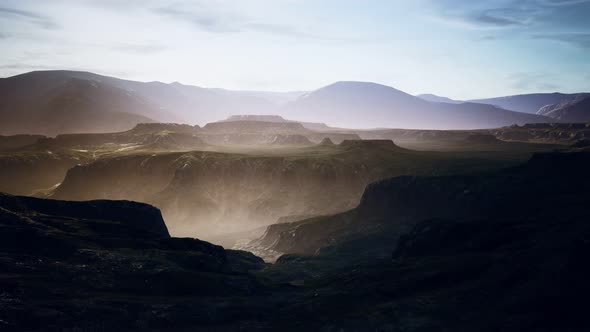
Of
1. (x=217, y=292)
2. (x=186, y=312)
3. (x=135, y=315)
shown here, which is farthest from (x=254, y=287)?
(x=135, y=315)

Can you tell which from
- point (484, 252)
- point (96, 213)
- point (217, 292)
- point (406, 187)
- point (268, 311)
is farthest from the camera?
point (406, 187)

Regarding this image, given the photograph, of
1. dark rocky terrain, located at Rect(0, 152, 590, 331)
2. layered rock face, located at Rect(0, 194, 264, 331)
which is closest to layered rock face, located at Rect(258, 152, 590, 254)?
dark rocky terrain, located at Rect(0, 152, 590, 331)

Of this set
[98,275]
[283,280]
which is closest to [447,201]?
[283,280]

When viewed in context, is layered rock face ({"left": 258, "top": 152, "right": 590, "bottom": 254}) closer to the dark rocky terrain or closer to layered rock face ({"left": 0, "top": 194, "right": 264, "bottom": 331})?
the dark rocky terrain

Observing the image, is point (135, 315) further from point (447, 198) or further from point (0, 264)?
point (447, 198)

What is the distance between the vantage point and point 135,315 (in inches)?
2156

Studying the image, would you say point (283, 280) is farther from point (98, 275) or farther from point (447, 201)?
point (447, 201)

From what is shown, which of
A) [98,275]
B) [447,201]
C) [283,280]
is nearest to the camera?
[98,275]

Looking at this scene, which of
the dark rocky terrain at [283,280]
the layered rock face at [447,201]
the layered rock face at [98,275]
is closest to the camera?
the layered rock face at [98,275]

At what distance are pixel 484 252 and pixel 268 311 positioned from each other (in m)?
41.0

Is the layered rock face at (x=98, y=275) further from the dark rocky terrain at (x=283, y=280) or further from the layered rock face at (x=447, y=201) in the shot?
the layered rock face at (x=447, y=201)

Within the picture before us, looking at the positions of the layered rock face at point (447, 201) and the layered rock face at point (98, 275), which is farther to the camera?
the layered rock face at point (447, 201)

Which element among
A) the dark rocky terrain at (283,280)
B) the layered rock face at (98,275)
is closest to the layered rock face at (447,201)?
the dark rocky terrain at (283,280)

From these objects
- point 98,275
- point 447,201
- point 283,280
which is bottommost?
point 283,280
